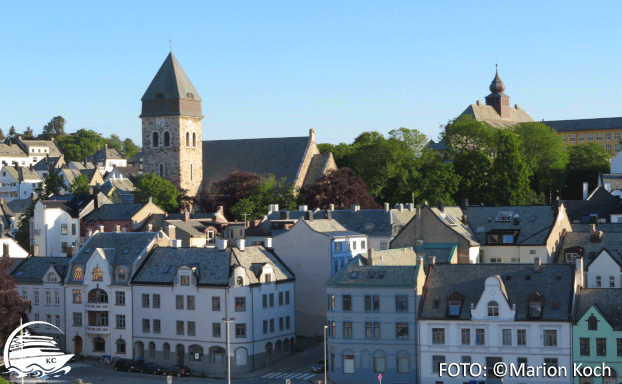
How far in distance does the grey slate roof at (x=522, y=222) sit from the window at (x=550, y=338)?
2505 cm

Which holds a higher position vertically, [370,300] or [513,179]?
[513,179]

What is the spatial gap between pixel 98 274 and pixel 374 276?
24601 mm

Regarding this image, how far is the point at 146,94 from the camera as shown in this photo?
140000 millimetres

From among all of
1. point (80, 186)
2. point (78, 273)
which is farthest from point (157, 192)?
point (78, 273)

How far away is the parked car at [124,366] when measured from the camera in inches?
3024

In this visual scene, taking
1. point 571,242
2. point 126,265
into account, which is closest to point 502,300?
point 571,242

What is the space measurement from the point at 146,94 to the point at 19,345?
230 ft

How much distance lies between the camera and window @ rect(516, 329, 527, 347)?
65.0 m

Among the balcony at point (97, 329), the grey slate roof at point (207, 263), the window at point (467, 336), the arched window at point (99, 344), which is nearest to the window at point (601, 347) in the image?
the window at point (467, 336)

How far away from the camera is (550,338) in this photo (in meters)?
64.4

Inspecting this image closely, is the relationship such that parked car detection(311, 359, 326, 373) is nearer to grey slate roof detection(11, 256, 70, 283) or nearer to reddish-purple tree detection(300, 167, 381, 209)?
grey slate roof detection(11, 256, 70, 283)

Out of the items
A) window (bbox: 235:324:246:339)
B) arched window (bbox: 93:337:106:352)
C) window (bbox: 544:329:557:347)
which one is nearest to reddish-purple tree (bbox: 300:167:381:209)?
arched window (bbox: 93:337:106:352)

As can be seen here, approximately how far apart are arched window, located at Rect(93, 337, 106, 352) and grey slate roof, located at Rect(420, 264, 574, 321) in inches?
1088

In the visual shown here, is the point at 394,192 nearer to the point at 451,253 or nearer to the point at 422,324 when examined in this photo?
the point at 451,253
